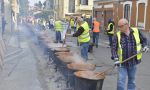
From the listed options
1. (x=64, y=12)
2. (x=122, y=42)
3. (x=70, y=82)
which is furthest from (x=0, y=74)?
(x=64, y=12)

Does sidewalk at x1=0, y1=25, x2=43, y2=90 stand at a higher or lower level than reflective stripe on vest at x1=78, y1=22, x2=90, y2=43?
lower

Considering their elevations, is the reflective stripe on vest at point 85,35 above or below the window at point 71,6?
below

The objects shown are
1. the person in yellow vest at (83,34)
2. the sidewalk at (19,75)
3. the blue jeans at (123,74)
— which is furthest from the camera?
the person in yellow vest at (83,34)

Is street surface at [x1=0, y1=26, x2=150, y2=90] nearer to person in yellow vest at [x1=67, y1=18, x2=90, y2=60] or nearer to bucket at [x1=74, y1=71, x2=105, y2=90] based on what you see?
person in yellow vest at [x1=67, y1=18, x2=90, y2=60]

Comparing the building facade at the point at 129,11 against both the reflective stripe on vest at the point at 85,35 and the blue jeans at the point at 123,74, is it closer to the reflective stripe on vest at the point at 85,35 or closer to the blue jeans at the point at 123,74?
the reflective stripe on vest at the point at 85,35

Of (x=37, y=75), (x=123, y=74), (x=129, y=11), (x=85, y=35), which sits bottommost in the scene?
(x=37, y=75)

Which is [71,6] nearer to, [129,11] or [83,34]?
[129,11]

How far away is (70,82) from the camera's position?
917 cm

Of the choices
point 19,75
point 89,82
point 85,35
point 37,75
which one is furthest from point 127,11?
point 89,82

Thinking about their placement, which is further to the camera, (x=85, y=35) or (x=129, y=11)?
(x=129, y=11)

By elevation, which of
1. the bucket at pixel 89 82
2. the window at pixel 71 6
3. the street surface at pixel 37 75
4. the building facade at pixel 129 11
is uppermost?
the window at pixel 71 6

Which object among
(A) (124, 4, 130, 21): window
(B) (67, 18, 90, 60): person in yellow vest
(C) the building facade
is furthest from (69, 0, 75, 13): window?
(B) (67, 18, 90, 60): person in yellow vest

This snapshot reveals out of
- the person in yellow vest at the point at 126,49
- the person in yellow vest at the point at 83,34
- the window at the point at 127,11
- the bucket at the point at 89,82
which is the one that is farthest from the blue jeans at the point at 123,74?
the window at the point at 127,11

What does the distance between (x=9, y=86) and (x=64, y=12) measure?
148ft
